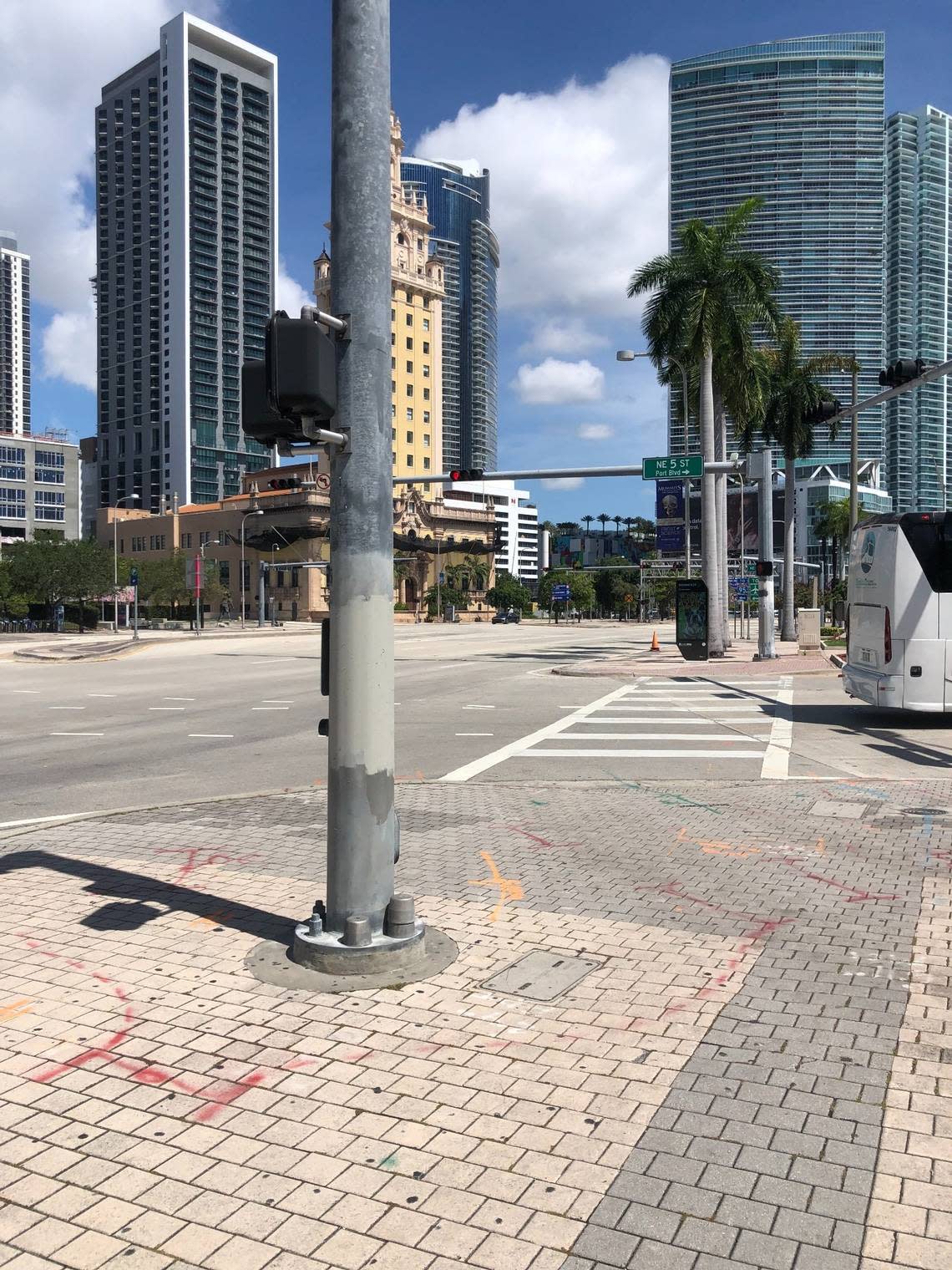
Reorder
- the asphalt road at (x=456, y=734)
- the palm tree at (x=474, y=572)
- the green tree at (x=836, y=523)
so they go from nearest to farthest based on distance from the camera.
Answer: the asphalt road at (x=456, y=734) → the green tree at (x=836, y=523) → the palm tree at (x=474, y=572)

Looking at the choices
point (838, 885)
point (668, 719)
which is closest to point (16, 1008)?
point (838, 885)

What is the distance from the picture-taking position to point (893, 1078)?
4035mm

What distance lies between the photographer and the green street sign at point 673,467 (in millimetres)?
29672

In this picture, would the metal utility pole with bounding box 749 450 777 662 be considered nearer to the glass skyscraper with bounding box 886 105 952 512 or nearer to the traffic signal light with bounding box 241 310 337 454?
the traffic signal light with bounding box 241 310 337 454

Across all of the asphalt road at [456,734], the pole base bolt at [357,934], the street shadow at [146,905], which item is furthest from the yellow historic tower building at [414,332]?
the pole base bolt at [357,934]

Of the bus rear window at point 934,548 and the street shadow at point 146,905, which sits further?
the bus rear window at point 934,548

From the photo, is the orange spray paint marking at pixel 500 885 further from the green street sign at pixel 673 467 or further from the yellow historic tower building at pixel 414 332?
the yellow historic tower building at pixel 414 332

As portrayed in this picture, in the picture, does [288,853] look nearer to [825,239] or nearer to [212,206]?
[825,239]

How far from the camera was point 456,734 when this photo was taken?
1559 centimetres

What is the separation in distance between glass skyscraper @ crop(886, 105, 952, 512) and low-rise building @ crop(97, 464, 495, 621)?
2164 inches

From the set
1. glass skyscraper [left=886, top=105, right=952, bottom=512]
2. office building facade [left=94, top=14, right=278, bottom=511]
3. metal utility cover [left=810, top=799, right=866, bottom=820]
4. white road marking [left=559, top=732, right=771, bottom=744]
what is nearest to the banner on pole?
glass skyscraper [left=886, top=105, right=952, bottom=512]

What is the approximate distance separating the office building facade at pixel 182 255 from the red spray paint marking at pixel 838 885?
182837 millimetres

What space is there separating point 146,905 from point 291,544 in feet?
349

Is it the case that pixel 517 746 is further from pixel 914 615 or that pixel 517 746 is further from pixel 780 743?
pixel 914 615
